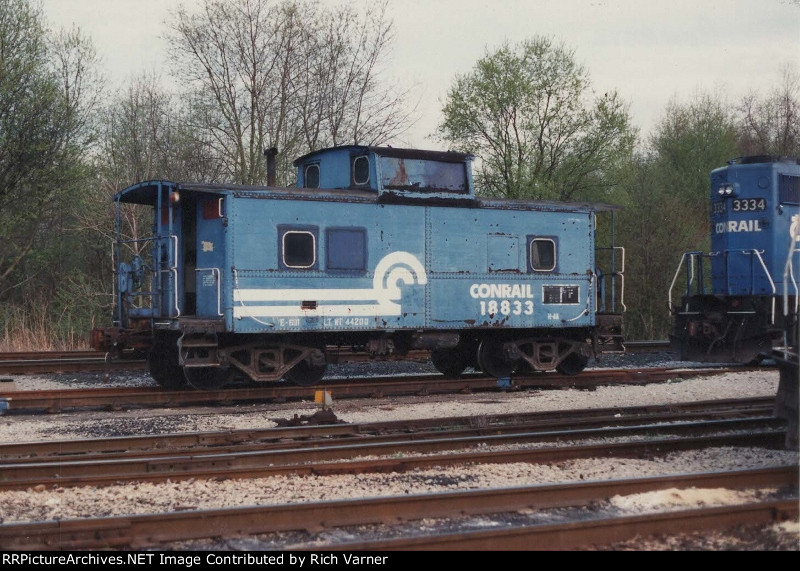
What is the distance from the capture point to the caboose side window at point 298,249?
1305 centimetres

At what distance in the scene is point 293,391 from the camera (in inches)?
512

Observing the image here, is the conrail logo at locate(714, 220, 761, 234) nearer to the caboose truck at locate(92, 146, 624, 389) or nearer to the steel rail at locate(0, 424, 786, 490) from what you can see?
the caboose truck at locate(92, 146, 624, 389)

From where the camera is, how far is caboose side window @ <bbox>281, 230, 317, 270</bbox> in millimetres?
13055

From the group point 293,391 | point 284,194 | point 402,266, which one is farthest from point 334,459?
point 402,266

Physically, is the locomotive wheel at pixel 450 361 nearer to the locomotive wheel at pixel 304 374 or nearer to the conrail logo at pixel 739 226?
the locomotive wheel at pixel 304 374

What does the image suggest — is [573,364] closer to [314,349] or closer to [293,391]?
[314,349]

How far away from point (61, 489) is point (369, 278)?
282 inches

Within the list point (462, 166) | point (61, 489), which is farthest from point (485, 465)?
point (462, 166)

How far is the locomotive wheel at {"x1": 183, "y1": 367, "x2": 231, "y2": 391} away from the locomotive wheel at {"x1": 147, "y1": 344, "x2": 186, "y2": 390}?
0.54 metres

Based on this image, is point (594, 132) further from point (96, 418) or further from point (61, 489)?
point (61, 489)

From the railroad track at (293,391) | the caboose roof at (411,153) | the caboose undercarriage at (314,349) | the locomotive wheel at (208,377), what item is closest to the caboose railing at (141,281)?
the caboose undercarriage at (314,349)

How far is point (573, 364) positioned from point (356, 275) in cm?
479

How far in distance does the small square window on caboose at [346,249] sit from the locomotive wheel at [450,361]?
304 centimetres

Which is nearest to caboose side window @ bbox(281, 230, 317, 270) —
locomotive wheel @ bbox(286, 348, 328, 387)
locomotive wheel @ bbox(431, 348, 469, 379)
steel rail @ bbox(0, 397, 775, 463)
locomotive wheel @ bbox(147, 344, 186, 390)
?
locomotive wheel @ bbox(286, 348, 328, 387)
